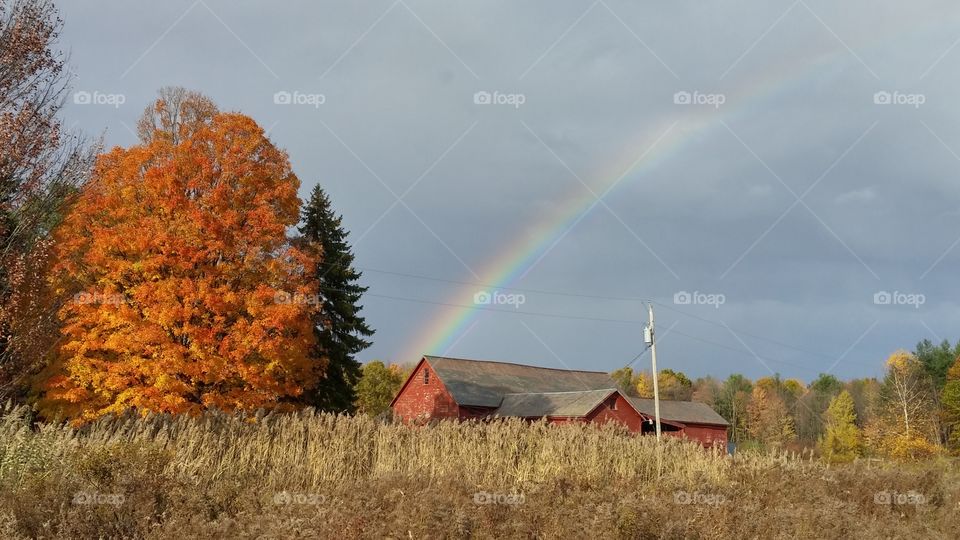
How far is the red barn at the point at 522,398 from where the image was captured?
138 ft

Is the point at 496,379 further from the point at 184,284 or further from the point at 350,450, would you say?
the point at 350,450

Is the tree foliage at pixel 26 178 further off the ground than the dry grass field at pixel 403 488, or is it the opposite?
the tree foliage at pixel 26 178

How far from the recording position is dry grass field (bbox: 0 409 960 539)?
732 centimetres

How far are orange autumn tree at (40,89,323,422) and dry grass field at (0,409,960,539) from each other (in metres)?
8.57

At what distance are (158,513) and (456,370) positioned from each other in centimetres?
4016

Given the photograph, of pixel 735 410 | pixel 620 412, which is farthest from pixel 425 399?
pixel 735 410

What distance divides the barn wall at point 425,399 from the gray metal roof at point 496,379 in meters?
0.72

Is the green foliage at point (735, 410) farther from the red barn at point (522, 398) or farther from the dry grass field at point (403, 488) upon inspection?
the dry grass field at point (403, 488)

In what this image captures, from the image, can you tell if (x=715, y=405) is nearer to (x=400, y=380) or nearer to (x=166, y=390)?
(x=400, y=380)

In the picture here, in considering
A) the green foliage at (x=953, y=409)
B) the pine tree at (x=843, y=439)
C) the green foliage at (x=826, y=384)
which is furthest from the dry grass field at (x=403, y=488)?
the green foliage at (x=826, y=384)

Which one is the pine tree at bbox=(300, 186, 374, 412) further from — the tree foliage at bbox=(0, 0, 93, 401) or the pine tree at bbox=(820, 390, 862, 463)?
the pine tree at bbox=(820, 390, 862, 463)

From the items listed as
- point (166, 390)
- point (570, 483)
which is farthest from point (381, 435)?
point (166, 390)

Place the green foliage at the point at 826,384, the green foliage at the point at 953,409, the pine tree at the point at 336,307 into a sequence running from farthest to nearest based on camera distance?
the green foliage at the point at 826,384 → the green foliage at the point at 953,409 → the pine tree at the point at 336,307

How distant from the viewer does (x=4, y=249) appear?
12.3 meters
